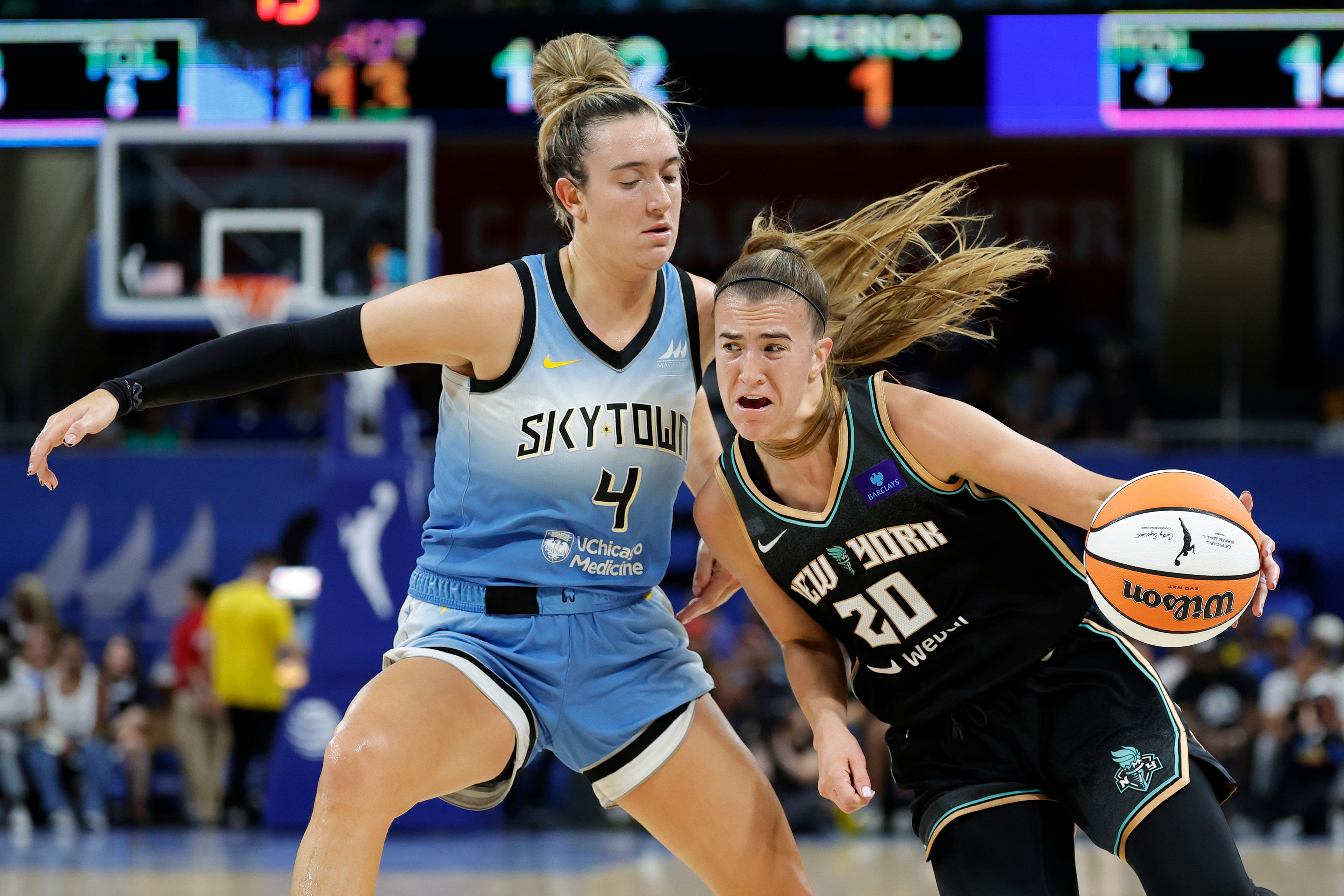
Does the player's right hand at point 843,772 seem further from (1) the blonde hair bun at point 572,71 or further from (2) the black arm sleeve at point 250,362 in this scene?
(1) the blonde hair bun at point 572,71

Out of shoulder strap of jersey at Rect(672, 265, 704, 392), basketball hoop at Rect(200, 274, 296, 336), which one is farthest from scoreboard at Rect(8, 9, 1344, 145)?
shoulder strap of jersey at Rect(672, 265, 704, 392)

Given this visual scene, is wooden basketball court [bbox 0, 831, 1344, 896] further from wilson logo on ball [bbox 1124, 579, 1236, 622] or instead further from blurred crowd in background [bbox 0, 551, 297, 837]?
wilson logo on ball [bbox 1124, 579, 1236, 622]

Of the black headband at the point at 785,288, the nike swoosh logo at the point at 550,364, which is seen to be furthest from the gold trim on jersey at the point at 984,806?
the nike swoosh logo at the point at 550,364

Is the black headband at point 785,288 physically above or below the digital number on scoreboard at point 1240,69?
below

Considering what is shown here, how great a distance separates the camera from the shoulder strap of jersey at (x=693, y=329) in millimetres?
3562

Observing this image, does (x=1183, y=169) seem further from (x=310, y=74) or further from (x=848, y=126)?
(x=310, y=74)

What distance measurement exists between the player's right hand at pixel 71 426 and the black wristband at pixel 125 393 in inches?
1.0

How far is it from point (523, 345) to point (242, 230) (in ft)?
20.4

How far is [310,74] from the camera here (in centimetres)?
828

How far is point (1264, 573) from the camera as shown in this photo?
3021 mm

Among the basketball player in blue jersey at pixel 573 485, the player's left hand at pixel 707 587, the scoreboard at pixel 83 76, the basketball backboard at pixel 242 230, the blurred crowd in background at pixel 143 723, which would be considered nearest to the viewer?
the basketball player in blue jersey at pixel 573 485

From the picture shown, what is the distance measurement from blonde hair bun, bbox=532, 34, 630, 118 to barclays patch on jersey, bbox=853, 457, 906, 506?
110 cm

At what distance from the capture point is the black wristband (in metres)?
3.15

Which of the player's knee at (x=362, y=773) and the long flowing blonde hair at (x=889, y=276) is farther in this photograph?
the long flowing blonde hair at (x=889, y=276)
